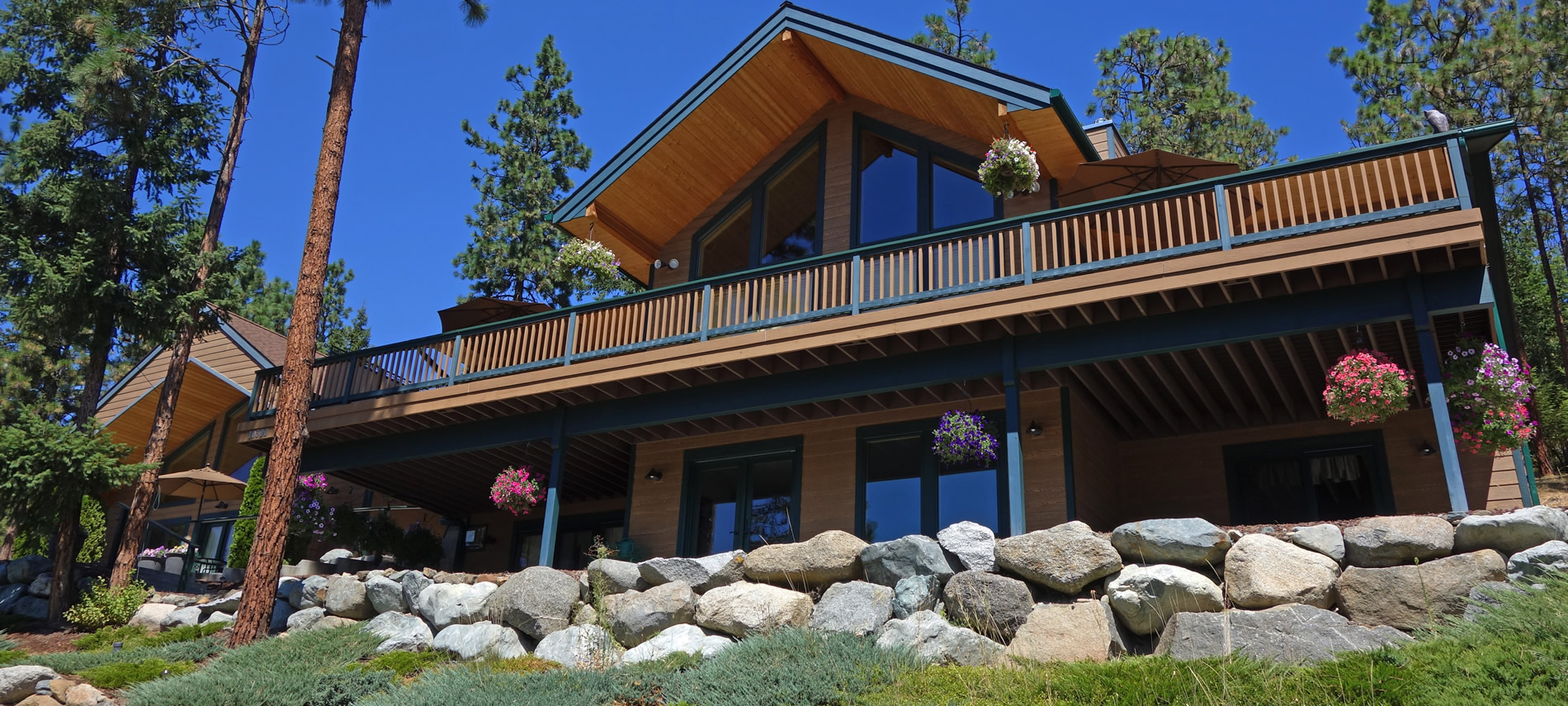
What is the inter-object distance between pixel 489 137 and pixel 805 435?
1816 centimetres

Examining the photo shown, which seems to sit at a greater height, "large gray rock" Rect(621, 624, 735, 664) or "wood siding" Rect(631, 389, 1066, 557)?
"wood siding" Rect(631, 389, 1066, 557)

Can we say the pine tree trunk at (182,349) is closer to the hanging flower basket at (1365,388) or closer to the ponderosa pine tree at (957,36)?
the hanging flower basket at (1365,388)

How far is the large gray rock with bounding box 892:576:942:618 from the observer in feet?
34.1

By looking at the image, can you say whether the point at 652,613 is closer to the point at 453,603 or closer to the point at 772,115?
the point at 453,603

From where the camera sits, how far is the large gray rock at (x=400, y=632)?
12.6m

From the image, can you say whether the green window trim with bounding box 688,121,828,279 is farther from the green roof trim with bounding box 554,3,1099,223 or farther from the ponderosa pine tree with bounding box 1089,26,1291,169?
the ponderosa pine tree with bounding box 1089,26,1291,169

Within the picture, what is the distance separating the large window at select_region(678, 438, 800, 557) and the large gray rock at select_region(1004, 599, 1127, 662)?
545 cm

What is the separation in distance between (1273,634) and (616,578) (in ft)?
22.6

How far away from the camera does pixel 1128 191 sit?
14.0 meters

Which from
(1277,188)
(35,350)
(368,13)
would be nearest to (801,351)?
(1277,188)

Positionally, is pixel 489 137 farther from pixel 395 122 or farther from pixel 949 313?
pixel 949 313

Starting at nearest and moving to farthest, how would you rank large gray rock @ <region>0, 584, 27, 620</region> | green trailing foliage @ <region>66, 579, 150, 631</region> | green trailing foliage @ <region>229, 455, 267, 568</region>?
green trailing foliage @ <region>66, 579, 150, 631</region> < large gray rock @ <region>0, 584, 27, 620</region> < green trailing foliage @ <region>229, 455, 267, 568</region>

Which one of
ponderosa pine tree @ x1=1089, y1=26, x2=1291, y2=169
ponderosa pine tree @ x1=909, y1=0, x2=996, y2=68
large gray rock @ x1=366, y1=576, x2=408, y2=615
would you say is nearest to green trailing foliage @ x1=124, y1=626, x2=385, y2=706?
large gray rock @ x1=366, y1=576, x2=408, y2=615

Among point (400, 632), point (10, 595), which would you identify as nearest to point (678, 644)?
point (400, 632)
